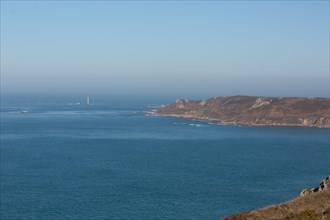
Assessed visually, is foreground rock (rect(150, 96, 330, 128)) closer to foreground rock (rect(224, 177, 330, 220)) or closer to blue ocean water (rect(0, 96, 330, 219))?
blue ocean water (rect(0, 96, 330, 219))

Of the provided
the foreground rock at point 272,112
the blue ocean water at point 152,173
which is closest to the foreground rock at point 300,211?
the blue ocean water at point 152,173

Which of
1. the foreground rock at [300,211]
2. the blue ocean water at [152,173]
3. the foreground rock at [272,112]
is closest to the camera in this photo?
the foreground rock at [300,211]

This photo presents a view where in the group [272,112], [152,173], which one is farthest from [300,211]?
[272,112]

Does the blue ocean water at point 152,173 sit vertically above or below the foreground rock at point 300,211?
below

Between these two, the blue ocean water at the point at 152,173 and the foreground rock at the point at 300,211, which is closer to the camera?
the foreground rock at the point at 300,211

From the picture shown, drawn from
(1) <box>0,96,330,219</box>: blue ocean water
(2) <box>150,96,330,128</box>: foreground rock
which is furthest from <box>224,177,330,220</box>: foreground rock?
(2) <box>150,96,330,128</box>: foreground rock

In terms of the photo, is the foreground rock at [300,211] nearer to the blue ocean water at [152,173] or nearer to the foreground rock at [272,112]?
the blue ocean water at [152,173]

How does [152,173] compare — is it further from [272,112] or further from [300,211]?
[272,112]
